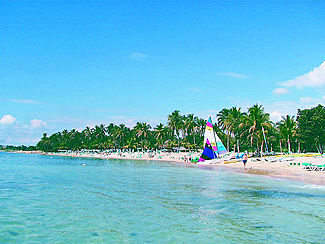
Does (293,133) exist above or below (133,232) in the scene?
above

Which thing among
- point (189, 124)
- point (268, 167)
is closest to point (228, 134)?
→ point (189, 124)

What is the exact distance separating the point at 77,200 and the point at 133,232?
25.8 feet

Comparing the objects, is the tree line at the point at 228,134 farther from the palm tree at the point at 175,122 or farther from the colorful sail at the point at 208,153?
the colorful sail at the point at 208,153

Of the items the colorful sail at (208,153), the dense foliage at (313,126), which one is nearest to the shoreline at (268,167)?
the colorful sail at (208,153)

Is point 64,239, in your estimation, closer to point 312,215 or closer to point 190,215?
point 190,215

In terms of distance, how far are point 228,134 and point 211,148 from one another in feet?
90.6

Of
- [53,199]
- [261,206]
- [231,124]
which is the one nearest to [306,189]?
[261,206]

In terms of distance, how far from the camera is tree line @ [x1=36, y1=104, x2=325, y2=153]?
2714 inches

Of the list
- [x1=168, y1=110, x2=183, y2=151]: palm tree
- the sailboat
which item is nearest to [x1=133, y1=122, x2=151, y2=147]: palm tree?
[x1=168, y1=110, x2=183, y2=151]: palm tree

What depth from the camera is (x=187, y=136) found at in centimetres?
11206

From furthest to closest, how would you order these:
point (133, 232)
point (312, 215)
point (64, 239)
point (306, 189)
Result: point (306, 189) < point (312, 215) < point (133, 232) < point (64, 239)

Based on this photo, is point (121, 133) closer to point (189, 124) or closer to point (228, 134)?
point (189, 124)

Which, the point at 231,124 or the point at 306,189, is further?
the point at 231,124

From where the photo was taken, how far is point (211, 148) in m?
58.9
